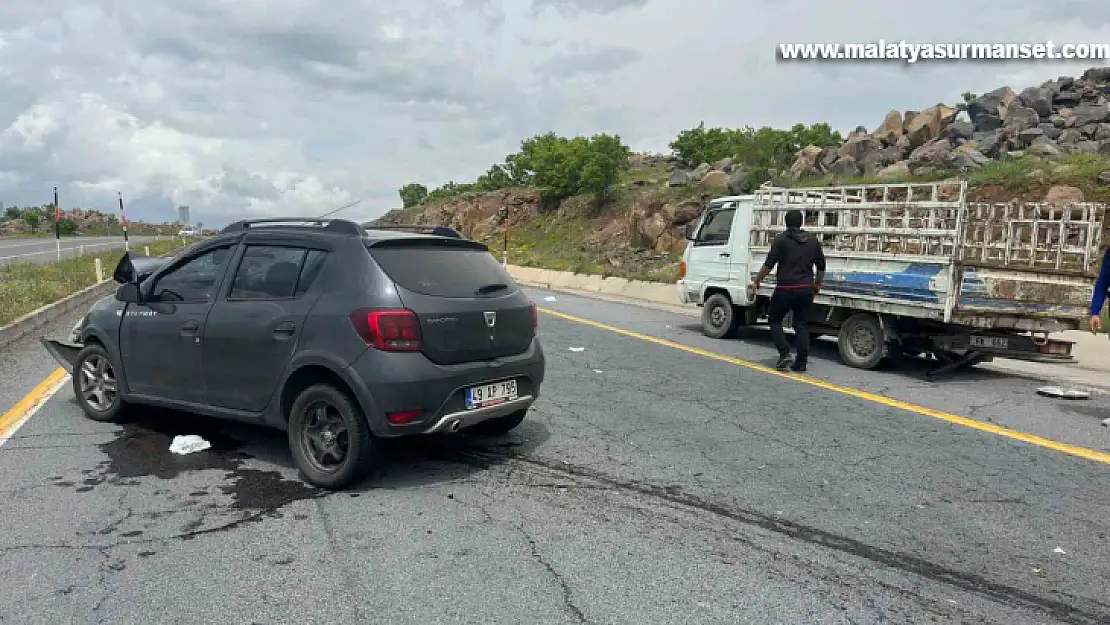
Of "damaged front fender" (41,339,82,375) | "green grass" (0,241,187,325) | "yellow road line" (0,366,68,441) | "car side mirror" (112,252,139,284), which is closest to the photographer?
"car side mirror" (112,252,139,284)

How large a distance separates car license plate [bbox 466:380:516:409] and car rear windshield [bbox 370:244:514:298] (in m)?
0.63

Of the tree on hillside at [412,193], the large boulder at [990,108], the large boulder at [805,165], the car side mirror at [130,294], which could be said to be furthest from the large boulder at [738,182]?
the tree on hillside at [412,193]

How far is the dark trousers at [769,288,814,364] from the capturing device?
905cm

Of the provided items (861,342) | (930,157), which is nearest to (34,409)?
(861,342)

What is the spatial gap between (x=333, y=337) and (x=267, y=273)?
93 centimetres

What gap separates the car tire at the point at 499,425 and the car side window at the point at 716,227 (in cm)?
720

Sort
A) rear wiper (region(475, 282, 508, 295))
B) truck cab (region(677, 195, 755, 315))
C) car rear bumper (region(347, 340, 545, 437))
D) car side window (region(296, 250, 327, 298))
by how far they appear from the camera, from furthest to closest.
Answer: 1. truck cab (region(677, 195, 755, 315))
2. rear wiper (region(475, 282, 508, 295))
3. car side window (region(296, 250, 327, 298))
4. car rear bumper (region(347, 340, 545, 437))

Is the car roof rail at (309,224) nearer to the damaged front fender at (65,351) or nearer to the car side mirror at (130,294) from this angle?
the car side mirror at (130,294)

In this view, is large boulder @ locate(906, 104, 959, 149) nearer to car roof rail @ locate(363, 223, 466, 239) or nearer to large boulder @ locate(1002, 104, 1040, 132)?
large boulder @ locate(1002, 104, 1040, 132)

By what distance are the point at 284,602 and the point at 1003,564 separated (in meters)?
3.45

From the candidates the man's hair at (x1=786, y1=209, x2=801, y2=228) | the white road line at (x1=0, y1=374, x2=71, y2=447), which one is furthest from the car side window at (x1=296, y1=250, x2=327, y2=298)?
the man's hair at (x1=786, y1=209, x2=801, y2=228)

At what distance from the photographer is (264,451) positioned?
557 centimetres

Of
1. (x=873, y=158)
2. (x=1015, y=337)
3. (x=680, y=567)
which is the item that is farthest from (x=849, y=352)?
(x=873, y=158)

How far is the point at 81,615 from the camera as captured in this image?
3.16 m
